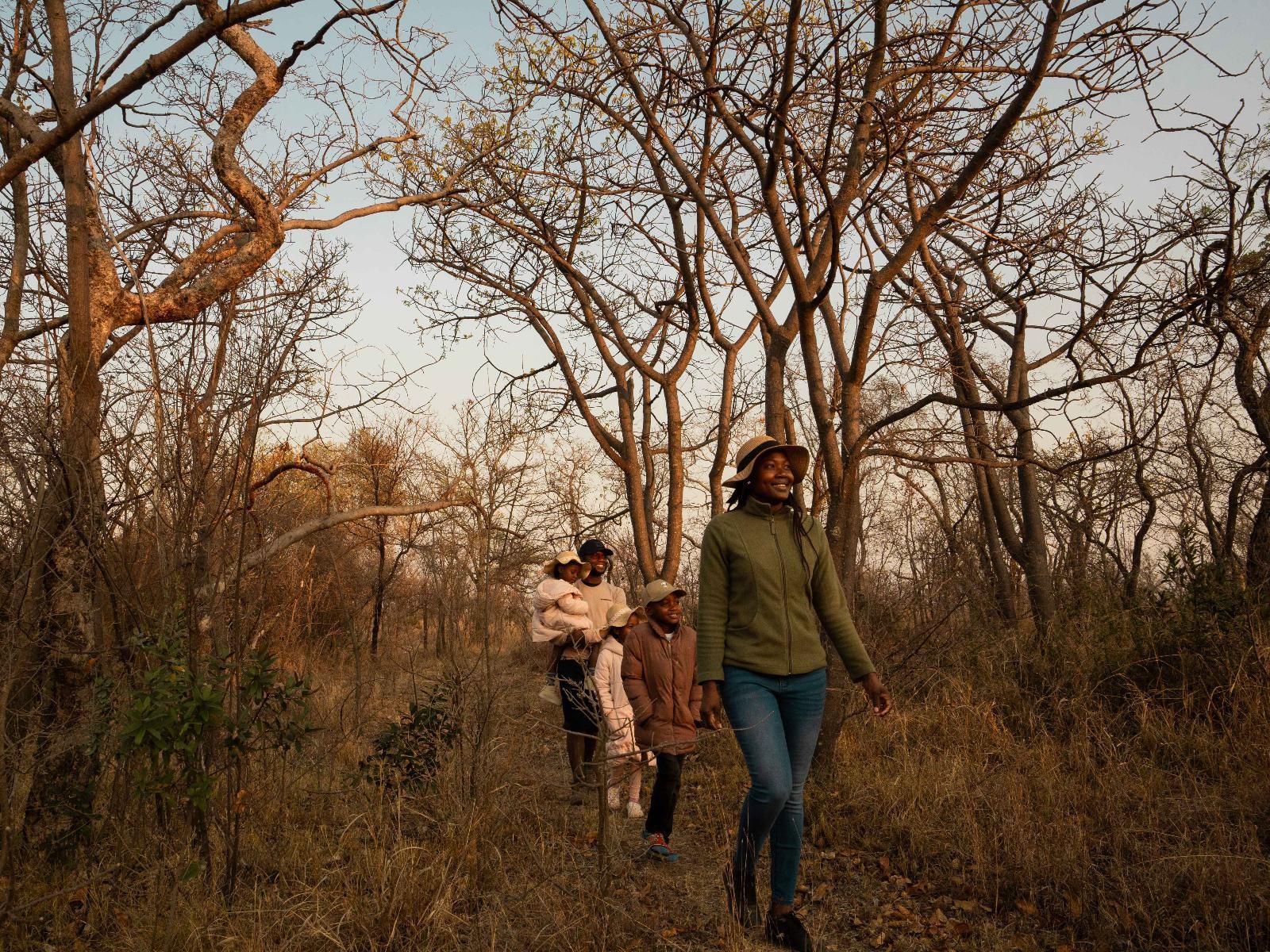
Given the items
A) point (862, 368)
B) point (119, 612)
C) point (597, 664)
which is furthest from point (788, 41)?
point (119, 612)

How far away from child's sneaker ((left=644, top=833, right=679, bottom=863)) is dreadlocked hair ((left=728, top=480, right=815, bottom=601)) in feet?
6.56

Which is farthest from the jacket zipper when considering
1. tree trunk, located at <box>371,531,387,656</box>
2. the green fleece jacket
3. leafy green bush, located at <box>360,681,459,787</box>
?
tree trunk, located at <box>371,531,387,656</box>

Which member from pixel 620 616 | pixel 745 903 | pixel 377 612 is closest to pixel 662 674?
pixel 620 616

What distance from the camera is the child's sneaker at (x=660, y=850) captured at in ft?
17.8

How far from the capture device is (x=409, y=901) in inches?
167

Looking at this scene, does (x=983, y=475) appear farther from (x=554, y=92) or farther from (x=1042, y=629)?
(x=554, y=92)

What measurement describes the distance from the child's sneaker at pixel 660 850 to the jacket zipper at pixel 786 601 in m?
1.98

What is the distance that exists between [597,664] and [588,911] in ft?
11.2

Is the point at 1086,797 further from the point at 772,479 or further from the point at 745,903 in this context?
the point at 772,479

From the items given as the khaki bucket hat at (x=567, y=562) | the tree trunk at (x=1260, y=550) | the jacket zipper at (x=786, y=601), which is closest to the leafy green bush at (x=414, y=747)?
the khaki bucket hat at (x=567, y=562)

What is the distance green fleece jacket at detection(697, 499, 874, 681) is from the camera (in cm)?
405

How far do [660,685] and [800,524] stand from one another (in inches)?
89.1

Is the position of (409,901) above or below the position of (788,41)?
below

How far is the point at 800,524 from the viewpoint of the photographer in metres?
4.34
